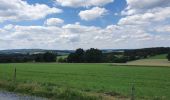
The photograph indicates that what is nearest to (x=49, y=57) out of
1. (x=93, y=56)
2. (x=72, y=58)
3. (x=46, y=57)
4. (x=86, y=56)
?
(x=46, y=57)

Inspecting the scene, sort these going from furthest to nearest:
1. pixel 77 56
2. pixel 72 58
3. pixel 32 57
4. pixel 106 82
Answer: pixel 32 57, pixel 77 56, pixel 72 58, pixel 106 82

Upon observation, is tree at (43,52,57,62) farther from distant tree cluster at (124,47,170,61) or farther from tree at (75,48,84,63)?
distant tree cluster at (124,47,170,61)

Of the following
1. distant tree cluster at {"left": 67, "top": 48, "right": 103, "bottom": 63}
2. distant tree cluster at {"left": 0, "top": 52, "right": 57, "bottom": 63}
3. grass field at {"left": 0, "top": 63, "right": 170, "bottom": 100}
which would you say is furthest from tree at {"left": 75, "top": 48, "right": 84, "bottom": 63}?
grass field at {"left": 0, "top": 63, "right": 170, "bottom": 100}

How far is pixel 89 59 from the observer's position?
132000 mm

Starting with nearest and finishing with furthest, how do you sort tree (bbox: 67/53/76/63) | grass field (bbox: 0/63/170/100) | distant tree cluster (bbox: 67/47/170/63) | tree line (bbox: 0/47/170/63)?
grass field (bbox: 0/63/170/100), distant tree cluster (bbox: 67/47/170/63), tree line (bbox: 0/47/170/63), tree (bbox: 67/53/76/63)

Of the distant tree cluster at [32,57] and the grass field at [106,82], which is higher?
the distant tree cluster at [32,57]

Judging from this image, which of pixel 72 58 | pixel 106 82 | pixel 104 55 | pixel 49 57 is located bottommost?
pixel 106 82

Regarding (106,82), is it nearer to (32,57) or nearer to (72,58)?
(72,58)

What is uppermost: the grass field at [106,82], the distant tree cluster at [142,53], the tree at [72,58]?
the distant tree cluster at [142,53]

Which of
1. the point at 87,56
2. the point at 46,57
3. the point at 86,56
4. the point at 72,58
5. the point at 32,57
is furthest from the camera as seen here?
the point at 32,57

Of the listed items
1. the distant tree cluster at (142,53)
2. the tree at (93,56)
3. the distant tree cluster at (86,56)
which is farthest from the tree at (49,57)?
the distant tree cluster at (142,53)

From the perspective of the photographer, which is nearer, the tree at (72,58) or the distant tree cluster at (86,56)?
the tree at (72,58)

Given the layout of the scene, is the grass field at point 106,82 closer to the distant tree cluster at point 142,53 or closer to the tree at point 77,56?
the distant tree cluster at point 142,53

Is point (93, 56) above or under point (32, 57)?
above
